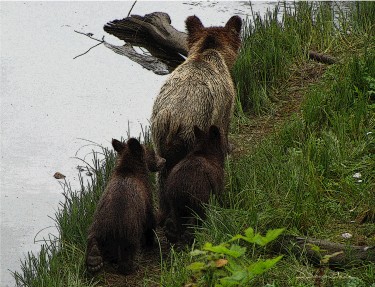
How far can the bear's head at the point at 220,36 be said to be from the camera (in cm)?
930

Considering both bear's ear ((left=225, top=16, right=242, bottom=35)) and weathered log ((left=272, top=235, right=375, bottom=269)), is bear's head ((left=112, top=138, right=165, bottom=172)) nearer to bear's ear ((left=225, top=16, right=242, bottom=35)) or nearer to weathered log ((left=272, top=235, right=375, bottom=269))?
weathered log ((left=272, top=235, right=375, bottom=269))

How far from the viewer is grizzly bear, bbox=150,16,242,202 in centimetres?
830

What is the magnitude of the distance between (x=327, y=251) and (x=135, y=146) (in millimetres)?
2107

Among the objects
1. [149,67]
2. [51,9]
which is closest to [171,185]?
[149,67]

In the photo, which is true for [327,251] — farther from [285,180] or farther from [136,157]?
[136,157]

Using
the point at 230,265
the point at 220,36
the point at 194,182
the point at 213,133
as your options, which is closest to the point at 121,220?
the point at 194,182

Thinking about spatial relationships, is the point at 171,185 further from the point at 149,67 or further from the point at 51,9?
the point at 51,9

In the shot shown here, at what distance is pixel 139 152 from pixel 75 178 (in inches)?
101

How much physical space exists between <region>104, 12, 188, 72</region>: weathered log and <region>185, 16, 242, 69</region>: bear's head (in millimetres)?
1115

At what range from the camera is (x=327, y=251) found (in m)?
6.81

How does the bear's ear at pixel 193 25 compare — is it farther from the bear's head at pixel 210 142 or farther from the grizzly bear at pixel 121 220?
the grizzly bear at pixel 121 220

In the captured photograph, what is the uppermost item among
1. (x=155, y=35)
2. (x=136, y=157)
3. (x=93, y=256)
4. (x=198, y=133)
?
(x=155, y=35)

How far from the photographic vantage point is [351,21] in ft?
40.1

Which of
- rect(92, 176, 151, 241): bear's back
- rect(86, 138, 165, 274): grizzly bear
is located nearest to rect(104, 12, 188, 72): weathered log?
rect(86, 138, 165, 274): grizzly bear
